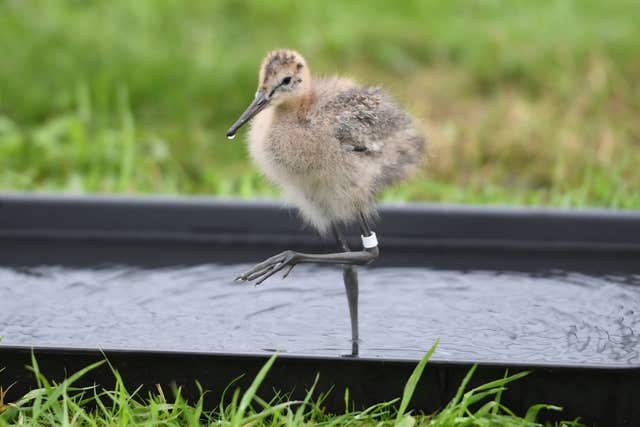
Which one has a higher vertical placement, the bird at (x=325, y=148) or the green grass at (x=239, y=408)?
the bird at (x=325, y=148)

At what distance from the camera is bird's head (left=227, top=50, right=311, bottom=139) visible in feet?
10.6

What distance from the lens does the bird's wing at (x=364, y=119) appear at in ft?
10.5

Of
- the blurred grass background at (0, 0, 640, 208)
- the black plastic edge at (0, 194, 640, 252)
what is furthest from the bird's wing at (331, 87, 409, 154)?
the blurred grass background at (0, 0, 640, 208)

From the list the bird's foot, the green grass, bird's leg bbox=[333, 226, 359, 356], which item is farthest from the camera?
bird's leg bbox=[333, 226, 359, 356]

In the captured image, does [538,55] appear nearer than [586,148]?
No

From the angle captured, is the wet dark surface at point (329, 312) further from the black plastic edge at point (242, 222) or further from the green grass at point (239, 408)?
the black plastic edge at point (242, 222)

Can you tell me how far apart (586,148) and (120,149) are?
2.52m

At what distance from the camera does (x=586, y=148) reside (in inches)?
231

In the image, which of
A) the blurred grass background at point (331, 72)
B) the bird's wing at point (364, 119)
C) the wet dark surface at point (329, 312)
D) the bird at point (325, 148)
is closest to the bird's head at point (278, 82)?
the bird at point (325, 148)

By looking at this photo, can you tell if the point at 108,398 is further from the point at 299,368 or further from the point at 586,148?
the point at 586,148

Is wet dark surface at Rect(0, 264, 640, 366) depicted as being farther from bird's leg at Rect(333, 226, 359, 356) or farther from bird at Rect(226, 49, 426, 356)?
bird at Rect(226, 49, 426, 356)

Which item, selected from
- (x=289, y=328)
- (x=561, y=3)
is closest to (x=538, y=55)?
(x=561, y=3)

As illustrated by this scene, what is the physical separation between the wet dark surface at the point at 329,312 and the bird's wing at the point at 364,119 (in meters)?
0.64

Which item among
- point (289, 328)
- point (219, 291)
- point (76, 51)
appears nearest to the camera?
point (289, 328)
